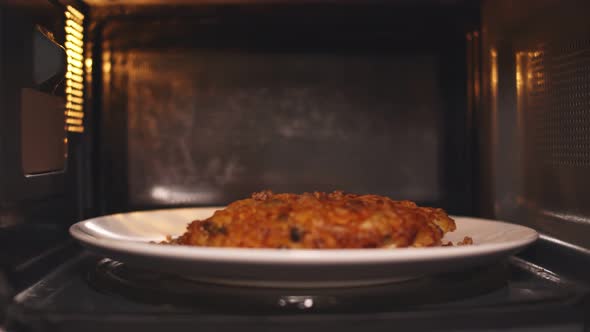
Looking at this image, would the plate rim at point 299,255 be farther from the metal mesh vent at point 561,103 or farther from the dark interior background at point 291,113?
the dark interior background at point 291,113

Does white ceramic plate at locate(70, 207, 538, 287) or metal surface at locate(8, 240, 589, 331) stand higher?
white ceramic plate at locate(70, 207, 538, 287)

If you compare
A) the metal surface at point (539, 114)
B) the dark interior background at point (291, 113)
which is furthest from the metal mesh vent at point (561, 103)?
the dark interior background at point (291, 113)

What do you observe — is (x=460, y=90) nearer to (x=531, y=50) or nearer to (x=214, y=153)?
(x=531, y=50)

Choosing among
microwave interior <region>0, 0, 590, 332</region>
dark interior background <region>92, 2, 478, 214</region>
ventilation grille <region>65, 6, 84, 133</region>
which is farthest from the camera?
dark interior background <region>92, 2, 478, 214</region>

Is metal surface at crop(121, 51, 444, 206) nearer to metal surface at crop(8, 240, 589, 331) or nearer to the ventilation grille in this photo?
the ventilation grille

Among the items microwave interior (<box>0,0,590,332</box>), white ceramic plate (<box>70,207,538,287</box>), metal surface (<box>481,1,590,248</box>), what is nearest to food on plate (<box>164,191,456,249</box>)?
white ceramic plate (<box>70,207,538,287</box>)

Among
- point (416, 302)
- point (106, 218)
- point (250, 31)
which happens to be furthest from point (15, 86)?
point (416, 302)

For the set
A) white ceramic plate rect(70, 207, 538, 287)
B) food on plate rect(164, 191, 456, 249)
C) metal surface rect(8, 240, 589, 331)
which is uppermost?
food on plate rect(164, 191, 456, 249)
